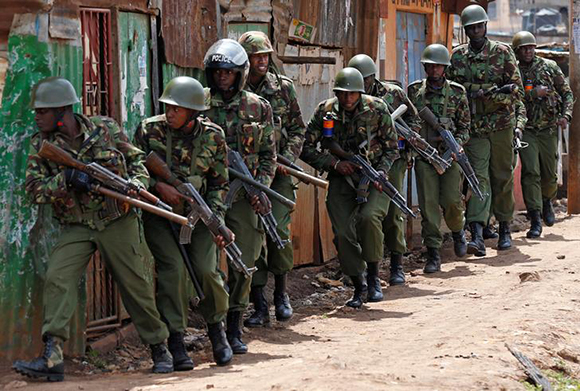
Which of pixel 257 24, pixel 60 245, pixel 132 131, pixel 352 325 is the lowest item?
pixel 352 325

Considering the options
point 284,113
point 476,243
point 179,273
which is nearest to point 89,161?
point 179,273

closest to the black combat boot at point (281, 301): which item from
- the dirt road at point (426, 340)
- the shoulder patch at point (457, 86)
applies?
the dirt road at point (426, 340)

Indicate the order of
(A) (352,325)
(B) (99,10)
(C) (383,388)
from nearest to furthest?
(C) (383,388)
(B) (99,10)
(A) (352,325)

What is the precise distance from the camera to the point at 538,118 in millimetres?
14391

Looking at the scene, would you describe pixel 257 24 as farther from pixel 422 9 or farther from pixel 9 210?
pixel 422 9

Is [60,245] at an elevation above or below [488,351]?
above

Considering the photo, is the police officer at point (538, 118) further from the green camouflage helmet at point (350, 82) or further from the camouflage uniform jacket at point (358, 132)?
the green camouflage helmet at point (350, 82)

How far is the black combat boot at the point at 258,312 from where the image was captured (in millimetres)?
9359

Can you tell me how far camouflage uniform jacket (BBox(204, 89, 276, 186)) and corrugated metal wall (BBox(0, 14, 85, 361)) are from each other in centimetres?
129

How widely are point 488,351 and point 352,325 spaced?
173cm

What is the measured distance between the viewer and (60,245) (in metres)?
7.39

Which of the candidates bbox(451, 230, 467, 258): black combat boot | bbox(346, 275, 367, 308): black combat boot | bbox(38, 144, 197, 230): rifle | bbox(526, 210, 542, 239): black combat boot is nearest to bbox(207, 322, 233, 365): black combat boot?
bbox(38, 144, 197, 230): rifle

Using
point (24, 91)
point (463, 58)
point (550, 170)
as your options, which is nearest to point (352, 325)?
point (24, 91)

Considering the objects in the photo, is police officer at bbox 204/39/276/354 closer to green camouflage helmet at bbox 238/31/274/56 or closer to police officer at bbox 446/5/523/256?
green camouflage helmet at bbox 238/31/274/56
